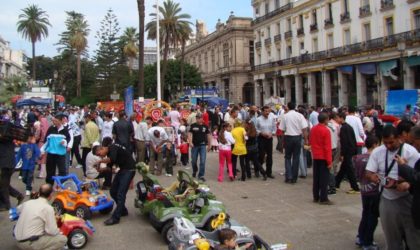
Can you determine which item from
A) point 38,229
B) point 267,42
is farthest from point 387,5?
point 38,229

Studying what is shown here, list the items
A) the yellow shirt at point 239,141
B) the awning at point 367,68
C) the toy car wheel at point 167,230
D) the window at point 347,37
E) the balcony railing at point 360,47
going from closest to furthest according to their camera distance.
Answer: the toy car wheel at point 167,230
the yellow shirt at point 239,141
the balcony railing at point 360,47
the awning at point 367,68
the window at point 347,37

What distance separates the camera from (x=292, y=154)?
1096cm

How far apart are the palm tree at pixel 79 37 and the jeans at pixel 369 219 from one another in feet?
208

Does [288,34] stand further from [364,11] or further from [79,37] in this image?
[79,37]

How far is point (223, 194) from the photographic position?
1001 cm

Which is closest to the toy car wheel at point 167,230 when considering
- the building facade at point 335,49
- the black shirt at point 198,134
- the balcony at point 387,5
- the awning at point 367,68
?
the black shirt at point 198,134

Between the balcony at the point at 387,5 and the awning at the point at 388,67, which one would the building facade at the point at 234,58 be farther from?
the awning at the point at 388,67

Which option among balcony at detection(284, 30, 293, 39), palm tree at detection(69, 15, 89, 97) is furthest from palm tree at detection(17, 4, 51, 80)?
balcony at detection(284, 30, 293, 39)

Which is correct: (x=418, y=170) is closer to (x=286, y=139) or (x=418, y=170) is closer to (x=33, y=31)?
(x=286, y=139)

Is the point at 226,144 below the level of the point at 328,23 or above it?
below

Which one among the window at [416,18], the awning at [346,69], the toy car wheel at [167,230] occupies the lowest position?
the toy car wheel at [167,230]

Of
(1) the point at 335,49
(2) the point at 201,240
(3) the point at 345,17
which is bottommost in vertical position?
(2) the point at 201,240

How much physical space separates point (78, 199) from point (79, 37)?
6163 cm

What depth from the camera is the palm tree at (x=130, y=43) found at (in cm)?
6800
